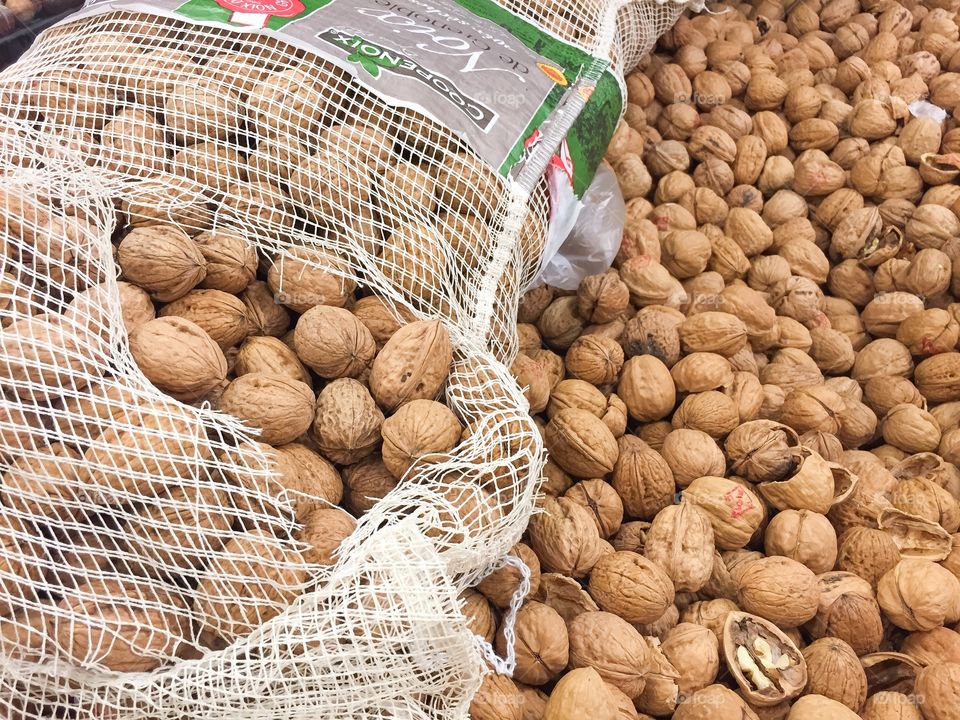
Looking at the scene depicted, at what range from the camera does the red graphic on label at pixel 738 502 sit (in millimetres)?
1819

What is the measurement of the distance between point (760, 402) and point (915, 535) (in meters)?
0.53

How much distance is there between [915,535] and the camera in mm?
1902

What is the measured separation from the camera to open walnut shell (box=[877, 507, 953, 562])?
6.08ft

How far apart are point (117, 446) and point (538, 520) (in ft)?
→ 3.16

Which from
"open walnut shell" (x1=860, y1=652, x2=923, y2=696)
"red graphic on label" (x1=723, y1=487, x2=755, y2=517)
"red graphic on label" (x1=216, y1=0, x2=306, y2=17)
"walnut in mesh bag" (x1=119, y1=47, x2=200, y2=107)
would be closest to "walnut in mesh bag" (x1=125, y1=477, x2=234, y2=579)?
"walnut in mesh bag" (x1=119, y1=47, x2=200, y2=107)

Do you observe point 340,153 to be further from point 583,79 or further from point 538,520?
point 538,520

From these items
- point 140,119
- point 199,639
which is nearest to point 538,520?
point 199,639

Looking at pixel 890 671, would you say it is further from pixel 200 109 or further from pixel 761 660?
pixel 200 109

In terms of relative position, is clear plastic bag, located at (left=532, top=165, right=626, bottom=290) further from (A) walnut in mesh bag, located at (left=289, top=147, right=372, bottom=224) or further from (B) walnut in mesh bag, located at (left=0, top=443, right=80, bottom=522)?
(B) walnut in mesh bag, located at (left=0, top=443, right=80, bottom=522)

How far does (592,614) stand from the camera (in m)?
1.57

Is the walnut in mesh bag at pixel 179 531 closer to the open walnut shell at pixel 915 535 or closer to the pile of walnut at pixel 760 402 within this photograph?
the pile of walnut at pixel 760 402

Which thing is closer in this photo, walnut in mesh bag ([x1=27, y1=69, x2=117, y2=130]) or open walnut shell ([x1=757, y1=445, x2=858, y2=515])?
walnut in mesh bag ([x1=27, y1=69, x2=117, y2=130])

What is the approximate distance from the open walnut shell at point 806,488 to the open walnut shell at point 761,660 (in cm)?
36

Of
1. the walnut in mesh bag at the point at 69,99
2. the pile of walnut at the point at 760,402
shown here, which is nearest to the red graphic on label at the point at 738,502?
the pile of walnut at the point at 760,402
